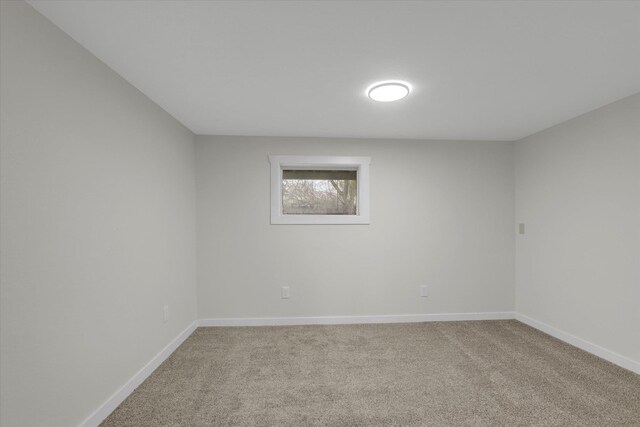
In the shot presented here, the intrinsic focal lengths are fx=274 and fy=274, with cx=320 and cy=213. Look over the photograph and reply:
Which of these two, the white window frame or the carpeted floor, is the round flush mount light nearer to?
the white window frame

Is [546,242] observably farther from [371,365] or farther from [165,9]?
[165,9]

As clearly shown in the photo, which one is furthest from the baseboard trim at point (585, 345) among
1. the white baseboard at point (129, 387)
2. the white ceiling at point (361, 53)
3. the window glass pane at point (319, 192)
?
the white baseboard at point (129, 387)

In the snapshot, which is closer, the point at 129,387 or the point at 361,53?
the point at 361,53

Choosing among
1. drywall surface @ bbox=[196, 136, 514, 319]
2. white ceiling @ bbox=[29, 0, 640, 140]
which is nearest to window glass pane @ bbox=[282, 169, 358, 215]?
drywall surface @ bbox=[196, 136, 514, 319]

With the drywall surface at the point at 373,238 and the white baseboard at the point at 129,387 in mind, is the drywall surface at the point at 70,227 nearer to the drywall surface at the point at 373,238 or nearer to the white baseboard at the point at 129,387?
the white baseboard at the point at 129,387

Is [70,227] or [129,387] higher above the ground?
[70,227]

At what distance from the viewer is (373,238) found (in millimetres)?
3318

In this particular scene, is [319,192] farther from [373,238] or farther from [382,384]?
[382,384]

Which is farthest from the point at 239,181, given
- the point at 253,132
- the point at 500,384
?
the point at 500,384

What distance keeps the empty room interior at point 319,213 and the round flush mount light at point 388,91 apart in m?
0.02

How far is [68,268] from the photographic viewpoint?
4.75ft

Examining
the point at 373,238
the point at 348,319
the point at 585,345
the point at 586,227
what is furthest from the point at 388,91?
the point at 585,345

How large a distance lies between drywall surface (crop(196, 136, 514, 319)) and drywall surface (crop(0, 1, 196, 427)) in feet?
2.98

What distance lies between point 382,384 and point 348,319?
48.8 inches
